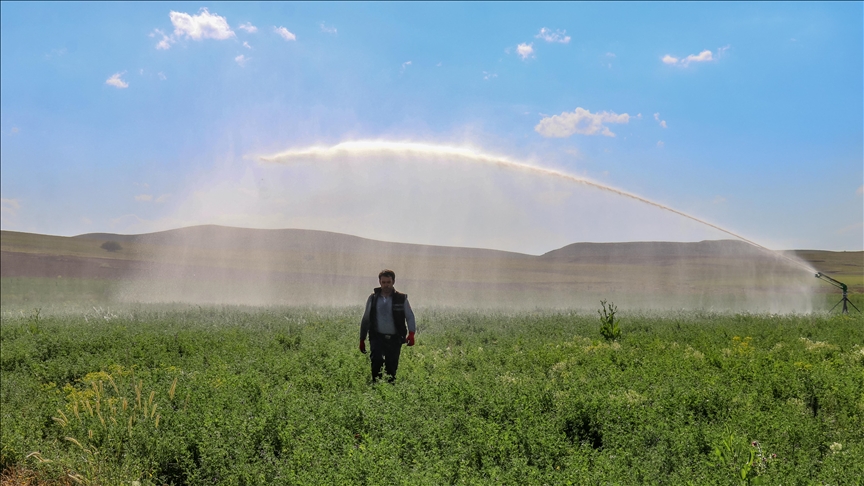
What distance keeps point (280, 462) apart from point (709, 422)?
521 centimetres

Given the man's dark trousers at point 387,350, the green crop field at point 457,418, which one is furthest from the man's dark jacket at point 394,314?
the green crop field at point 457,418

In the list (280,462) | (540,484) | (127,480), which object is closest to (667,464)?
(540,484)

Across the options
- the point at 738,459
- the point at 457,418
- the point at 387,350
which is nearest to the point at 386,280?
the point at 387,350

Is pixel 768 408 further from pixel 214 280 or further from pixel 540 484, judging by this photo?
pixel 214 280

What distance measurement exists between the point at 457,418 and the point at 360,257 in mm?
72945

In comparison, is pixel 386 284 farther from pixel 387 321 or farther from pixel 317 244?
pixel 317 244

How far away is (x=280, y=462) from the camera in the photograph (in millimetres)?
6609

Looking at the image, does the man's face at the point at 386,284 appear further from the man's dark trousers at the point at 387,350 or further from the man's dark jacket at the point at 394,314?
the man's dark trousers at the point at 387,350

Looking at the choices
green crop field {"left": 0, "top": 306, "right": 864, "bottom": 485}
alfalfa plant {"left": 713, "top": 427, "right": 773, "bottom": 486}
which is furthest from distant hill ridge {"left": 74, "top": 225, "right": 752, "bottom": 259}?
alfalfa plant {"left": 713, "top": 427, "right": 773, "bottom": 486}

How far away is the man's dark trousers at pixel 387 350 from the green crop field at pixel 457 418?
18.0 inches

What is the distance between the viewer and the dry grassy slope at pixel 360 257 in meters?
64.7

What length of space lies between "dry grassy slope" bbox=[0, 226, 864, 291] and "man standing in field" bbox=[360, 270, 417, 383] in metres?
48.5

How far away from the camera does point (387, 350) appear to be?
10.4 meters

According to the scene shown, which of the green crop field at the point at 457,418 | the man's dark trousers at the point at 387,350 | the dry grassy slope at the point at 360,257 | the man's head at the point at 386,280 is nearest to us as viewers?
the green crop field at the point at 457,418
